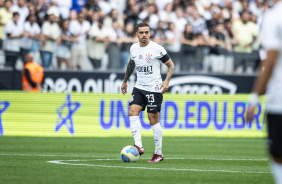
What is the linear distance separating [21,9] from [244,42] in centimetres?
746

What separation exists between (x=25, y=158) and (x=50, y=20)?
28.3ft

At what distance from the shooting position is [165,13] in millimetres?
20328

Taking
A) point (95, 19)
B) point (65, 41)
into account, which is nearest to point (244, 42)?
point (95, 19)

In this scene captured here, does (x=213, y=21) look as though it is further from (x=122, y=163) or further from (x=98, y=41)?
(x=122, y=163)

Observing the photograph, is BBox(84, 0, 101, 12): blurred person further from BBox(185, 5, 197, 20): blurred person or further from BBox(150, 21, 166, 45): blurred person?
BBox(185, 5, 197, 20): blurred person

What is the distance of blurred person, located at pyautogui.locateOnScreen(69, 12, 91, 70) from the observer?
1944 centimetres

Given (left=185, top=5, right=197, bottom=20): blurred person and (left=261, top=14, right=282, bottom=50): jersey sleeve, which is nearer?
(left=261, top=14, right=282, bottom=50): jersey sleeve

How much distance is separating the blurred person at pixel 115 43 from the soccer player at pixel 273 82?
14.5 meters

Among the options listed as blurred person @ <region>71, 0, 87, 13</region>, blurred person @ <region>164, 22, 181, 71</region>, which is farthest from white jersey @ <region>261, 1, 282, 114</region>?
blurred person @ <region>71, 0, 87, 13</region>

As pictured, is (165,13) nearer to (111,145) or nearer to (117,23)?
(117,23)

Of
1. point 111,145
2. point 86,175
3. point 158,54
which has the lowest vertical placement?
point 111,145

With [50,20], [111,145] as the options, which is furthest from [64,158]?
[50,20]

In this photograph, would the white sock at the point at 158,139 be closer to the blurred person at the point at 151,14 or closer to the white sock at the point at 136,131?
the white sock at the point at 136,131

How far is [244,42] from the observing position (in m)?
20.4
